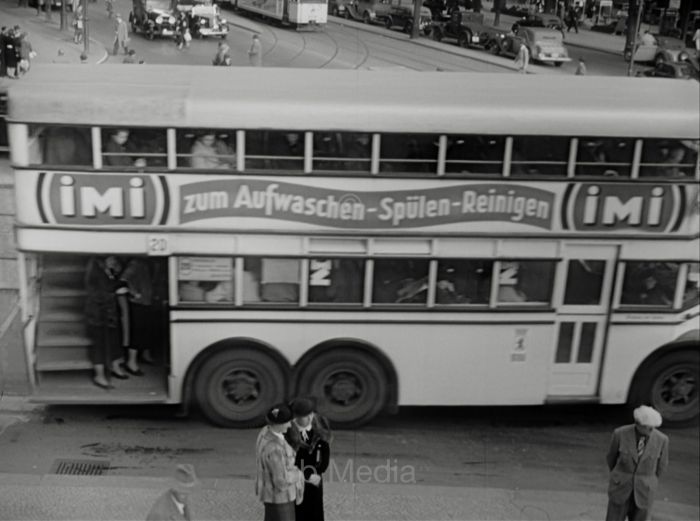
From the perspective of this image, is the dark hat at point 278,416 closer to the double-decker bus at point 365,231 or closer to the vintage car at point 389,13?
the double-decker bus at point 365,231

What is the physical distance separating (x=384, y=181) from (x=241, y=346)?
1.59 meters

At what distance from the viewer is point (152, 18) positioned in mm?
6879

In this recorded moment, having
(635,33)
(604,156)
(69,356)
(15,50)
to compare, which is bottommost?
(69,356)

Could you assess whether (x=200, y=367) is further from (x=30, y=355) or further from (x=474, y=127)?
(x=474, y=127)

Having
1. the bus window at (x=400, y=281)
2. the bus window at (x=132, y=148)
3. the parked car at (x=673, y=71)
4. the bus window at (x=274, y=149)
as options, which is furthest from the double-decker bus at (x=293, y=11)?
the parked car at (x=673, y=71)

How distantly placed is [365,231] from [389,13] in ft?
5.35

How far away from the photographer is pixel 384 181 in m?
6.66

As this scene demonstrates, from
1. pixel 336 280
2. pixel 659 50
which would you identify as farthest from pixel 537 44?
pixel 336 280

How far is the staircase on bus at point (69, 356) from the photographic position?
6.97 metres

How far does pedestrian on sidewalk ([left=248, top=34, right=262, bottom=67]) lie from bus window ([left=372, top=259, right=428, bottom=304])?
1665 mm

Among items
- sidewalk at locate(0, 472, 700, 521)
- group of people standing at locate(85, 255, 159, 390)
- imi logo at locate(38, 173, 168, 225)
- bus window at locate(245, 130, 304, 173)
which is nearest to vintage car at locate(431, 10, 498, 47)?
bus window at locate(245, 130, 304, 173)

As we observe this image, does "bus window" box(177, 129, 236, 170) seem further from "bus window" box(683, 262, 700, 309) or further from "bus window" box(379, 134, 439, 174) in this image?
"bus window" box(683, 262, 700, 309)

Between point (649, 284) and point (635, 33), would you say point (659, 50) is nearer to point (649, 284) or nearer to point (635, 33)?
point (635, 33)

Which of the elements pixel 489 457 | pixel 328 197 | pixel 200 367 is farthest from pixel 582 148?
pixel 200 367
